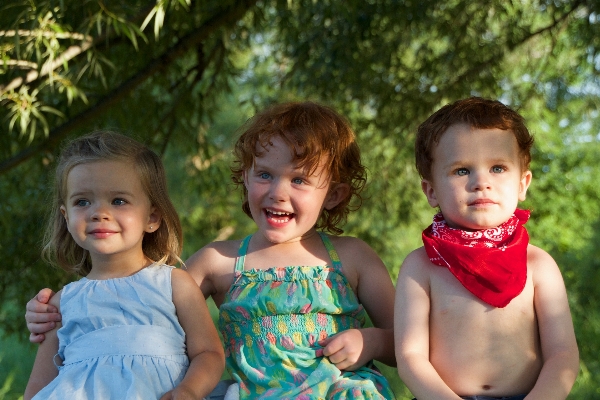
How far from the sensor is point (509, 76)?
233 inches

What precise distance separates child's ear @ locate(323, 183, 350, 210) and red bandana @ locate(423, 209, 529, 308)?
0.46 metres

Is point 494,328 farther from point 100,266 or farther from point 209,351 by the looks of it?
point 100,266

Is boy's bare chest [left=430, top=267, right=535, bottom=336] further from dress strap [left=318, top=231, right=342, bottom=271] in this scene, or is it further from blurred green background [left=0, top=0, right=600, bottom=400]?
blurred green background [left=0, top=0, right=600, bottom=400]

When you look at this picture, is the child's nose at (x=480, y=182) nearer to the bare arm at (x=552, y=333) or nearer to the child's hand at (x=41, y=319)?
the bare arm at (x=552, y=333)

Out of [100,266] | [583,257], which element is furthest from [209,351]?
[583,257]

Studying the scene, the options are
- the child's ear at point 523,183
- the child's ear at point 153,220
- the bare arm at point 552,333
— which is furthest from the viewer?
the child's ear at point 153,220

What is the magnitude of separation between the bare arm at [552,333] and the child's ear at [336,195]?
0.66 metres

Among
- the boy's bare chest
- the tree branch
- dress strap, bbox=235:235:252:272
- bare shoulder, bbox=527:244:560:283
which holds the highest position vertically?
the tree branch

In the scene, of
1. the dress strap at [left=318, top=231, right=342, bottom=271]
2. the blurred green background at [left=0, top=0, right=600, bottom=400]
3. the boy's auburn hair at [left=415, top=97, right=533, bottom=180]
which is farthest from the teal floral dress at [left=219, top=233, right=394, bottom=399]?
the blurred green background at [left=0, top=0, right=600, bottom=400]

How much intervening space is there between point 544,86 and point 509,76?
41cm

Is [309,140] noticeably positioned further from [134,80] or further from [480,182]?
[134,80]

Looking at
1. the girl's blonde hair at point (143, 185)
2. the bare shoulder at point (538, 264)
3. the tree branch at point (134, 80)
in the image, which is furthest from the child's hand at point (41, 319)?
the tree branch at point (134, 80)

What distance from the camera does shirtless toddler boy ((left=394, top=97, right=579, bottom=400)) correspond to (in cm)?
215

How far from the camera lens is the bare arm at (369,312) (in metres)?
2.36
